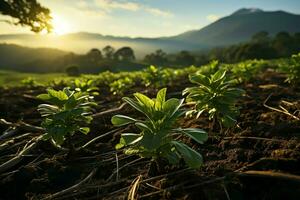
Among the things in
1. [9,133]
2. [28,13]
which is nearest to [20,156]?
[9,133]

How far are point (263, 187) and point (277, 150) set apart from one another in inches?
22.0

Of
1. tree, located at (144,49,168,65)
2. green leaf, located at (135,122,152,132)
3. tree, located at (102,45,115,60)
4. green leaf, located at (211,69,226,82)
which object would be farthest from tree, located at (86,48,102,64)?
green leaf, located at (135,122,152,132)

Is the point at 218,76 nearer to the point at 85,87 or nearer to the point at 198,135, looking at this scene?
the point at 198,135

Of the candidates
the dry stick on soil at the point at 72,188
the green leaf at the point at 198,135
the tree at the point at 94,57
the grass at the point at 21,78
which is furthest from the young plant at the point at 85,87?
the tree at the point at 94,57

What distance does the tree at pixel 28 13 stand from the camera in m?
15.0

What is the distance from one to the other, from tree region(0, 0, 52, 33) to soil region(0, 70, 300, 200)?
465 inches

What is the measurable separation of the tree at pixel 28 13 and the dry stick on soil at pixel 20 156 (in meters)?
12.1

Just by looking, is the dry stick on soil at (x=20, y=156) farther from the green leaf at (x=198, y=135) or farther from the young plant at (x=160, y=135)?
the green leaf at (x=198, y=135)

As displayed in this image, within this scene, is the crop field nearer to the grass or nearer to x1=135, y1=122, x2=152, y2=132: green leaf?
x1=135, y1=122, x2=152, y2=132: green leaf

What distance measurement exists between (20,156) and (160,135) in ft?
6.94

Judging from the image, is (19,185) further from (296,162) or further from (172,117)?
(296,162)

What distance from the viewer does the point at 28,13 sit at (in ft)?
50.6

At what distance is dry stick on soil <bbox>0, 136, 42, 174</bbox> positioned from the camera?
12.8 feet

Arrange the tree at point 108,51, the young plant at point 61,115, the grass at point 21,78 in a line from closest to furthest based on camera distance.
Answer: the young plant at point 61,115
the grass at point 21,78
the tree at point 108,51
